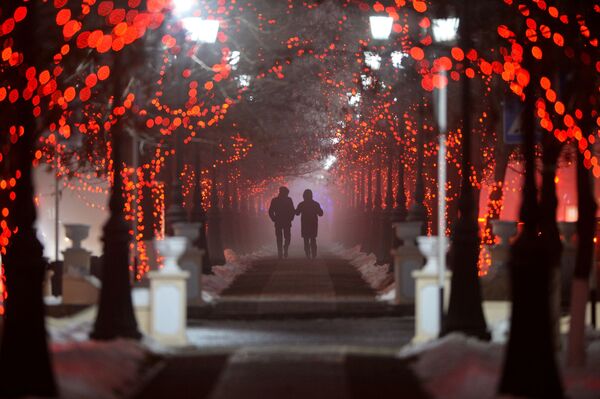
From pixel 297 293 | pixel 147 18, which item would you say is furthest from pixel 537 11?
pixel 297 293

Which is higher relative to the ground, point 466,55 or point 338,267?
point 466,55

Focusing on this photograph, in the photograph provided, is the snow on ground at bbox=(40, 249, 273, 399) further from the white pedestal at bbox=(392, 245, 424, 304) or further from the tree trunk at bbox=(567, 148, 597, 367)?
the white pedestal at bbox=(392, 245, 424, 304)

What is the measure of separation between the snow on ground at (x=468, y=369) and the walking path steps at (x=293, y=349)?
202mm

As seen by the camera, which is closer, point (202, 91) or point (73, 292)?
point (73, 292)

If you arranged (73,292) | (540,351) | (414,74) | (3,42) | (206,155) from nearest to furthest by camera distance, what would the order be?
1. (540,351)
2. (3,42)
3. (73,292)
4. (414,74)
5. (206,155)

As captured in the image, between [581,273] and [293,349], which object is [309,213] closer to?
[293,349]

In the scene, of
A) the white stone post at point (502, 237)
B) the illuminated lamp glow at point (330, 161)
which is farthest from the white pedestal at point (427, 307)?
the illuminated lamp glow at point (330, 161)

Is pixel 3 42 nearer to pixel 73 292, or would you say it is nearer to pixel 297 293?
pixel 73 292

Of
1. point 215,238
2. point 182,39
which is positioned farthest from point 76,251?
point 215,238

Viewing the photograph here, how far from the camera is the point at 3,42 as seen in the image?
22422mm

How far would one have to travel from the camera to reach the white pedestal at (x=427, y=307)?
19.9 metres

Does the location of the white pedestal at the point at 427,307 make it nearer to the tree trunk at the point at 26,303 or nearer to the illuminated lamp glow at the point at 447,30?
the illuminated lamp glow at the point at 447,30

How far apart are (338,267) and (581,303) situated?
2726 cm

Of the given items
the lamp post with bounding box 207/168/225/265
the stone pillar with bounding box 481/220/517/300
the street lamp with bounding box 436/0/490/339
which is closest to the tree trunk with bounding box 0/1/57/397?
the street lamp with bounding box 436/0/490/339
